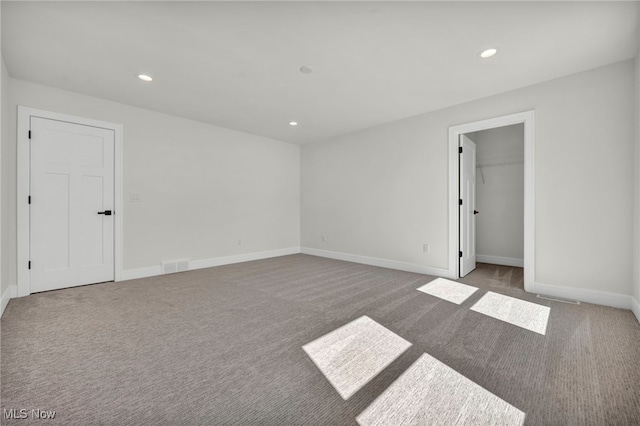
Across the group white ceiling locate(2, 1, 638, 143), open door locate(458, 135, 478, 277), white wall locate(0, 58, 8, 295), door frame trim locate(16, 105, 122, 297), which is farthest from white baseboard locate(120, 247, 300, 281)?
open door locate(458, 135, 478, 277)

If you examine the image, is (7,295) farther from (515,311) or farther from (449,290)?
(515,311)

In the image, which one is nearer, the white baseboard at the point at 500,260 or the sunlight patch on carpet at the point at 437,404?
the sunlight patch on carpet at the point at 437,404

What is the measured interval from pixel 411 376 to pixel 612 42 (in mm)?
3407

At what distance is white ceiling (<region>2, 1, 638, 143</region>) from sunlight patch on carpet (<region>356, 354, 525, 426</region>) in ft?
8.43

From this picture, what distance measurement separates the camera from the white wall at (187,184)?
3.56m

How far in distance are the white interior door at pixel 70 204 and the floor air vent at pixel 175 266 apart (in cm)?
67

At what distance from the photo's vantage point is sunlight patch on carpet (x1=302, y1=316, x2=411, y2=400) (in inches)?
63.4

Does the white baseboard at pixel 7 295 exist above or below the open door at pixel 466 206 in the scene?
below

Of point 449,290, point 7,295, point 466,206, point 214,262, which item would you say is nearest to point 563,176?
point 466,206

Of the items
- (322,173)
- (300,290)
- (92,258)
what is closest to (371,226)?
(322,173)

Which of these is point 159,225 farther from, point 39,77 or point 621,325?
point 621,325

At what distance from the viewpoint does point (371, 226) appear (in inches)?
197

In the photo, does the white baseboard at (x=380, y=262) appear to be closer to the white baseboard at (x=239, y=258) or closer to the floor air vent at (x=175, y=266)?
the white baseboard at (x=239, y=258)

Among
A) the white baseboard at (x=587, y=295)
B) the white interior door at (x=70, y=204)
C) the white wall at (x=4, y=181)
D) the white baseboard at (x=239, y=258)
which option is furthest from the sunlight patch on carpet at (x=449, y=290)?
the white wall at (x=4, y=181)
